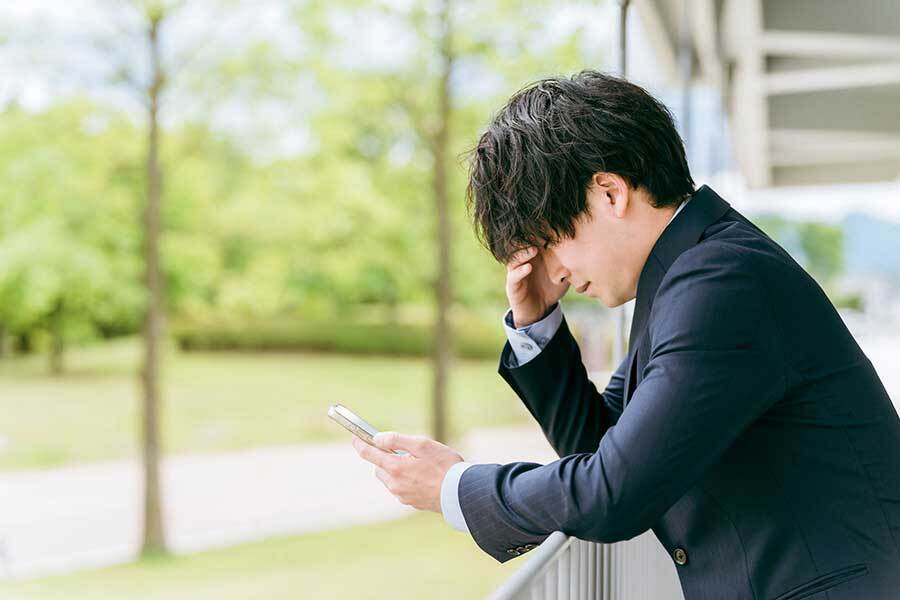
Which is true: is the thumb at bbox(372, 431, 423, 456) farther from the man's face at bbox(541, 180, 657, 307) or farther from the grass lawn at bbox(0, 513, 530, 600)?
the grass lawn at bbox(0, 513, 530, 600)

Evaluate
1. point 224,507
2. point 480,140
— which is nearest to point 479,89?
point 224,507

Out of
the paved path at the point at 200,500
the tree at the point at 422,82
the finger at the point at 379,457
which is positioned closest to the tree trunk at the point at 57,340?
the paved path at the point at 200,500

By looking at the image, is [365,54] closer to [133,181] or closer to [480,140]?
[133,181]

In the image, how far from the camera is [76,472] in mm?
12414

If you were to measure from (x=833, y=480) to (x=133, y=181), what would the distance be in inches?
360

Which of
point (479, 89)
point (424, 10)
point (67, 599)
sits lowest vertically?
point (67, 599)

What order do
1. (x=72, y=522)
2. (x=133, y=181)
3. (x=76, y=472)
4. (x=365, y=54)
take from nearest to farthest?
(x=133, y=181), (x=365, y=54), (x=72, y=522), (x=76, y=472)

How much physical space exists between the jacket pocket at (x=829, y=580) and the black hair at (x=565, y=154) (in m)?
0.32

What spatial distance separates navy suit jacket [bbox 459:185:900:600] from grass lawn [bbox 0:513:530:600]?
31.3 ft

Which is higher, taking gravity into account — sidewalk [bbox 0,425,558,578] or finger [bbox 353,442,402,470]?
finger [bbox 353,442,402,470]

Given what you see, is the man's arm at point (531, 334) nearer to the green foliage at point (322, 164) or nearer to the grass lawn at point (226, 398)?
the green foliage at point (322, 164)

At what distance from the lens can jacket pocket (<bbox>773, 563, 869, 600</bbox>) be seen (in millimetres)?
707

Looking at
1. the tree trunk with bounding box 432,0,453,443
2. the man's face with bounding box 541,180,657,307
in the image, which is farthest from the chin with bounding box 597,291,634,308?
the tree trunk with bounding box 432,0,453,443

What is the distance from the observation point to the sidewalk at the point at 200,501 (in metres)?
11.0
